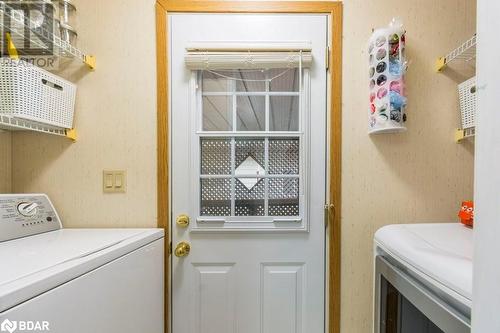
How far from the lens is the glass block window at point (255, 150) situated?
1220mm

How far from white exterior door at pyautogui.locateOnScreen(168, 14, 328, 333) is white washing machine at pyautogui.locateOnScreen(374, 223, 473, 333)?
302 millimetres

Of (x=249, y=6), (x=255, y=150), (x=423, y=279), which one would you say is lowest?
(x=423, y=279)

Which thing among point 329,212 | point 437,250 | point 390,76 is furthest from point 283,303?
point 390,76

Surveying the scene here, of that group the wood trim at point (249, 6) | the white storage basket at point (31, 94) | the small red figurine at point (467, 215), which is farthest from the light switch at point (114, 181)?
the small red figurine at point (467, 215)

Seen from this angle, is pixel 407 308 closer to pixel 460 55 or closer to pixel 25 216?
pixel 460 55

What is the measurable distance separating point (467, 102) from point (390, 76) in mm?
387

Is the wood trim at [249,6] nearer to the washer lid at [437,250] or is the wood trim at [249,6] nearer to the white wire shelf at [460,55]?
the white wire shelf at [460,55]

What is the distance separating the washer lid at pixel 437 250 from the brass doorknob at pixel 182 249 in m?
0.88

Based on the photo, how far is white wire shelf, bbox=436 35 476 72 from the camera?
1.07 metres

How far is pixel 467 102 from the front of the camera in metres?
1.11

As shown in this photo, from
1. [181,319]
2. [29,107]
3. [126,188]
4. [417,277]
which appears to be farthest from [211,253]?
[29,107]

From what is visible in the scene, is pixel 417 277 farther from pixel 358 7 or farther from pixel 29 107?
pixel 29 107

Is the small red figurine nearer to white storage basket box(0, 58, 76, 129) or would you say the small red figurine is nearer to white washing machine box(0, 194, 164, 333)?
white washing machine box(0, 194, 164, 333)

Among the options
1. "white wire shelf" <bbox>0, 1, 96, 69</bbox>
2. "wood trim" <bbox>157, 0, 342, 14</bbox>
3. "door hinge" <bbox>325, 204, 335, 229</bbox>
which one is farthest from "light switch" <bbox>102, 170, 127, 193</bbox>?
"door hinge" <bbox>325, 204, 335, 229</bbox>
